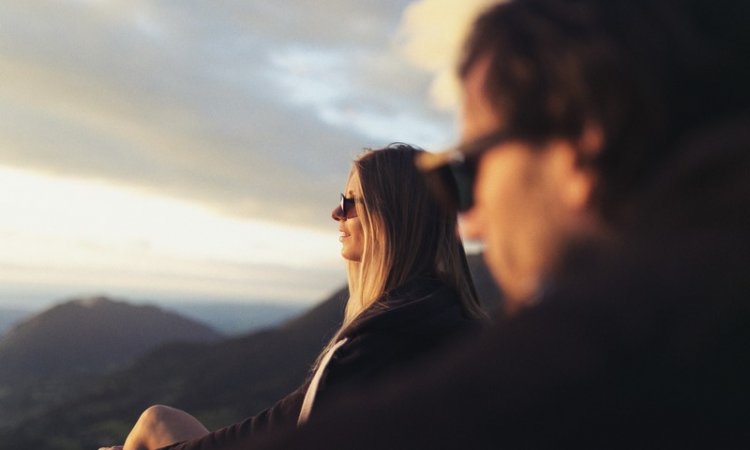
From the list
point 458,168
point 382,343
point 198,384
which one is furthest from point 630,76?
point 198,384

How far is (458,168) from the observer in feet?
5.12

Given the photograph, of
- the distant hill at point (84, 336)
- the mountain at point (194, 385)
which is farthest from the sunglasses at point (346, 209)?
the distant hill at point (84, 336)

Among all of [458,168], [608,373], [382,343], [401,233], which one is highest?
[401,233]

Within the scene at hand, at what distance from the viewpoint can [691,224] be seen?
1.08 meters

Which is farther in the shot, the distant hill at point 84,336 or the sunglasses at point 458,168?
the distant hill at point 84,336

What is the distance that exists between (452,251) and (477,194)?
2.37 metres

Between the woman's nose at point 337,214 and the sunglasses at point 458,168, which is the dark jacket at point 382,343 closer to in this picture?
the woman's nose at point 337,214

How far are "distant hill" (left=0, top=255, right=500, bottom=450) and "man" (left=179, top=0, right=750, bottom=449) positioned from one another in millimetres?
10981

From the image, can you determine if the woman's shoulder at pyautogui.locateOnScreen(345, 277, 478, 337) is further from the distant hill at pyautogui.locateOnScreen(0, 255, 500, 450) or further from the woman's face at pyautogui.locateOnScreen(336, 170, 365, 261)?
the distant hill at pyautogui.locateOnScreen(0, 255, 500, 450)

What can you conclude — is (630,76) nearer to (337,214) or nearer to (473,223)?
(473,223)

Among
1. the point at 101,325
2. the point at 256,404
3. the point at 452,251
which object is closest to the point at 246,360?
the point at 256,404

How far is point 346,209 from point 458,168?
8.46 ft

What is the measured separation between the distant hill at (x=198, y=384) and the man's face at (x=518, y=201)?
10.9 meters

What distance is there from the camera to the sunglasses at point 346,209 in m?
4.07
